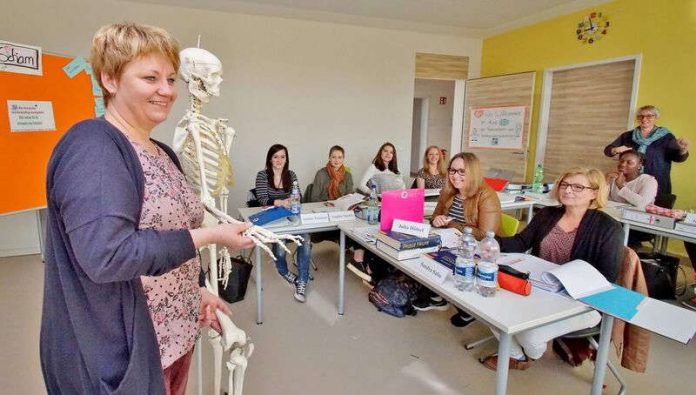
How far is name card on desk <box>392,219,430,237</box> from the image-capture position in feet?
6.50

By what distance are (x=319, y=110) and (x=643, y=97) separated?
11.4 ft

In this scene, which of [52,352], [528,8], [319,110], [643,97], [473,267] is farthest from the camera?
[319,110]

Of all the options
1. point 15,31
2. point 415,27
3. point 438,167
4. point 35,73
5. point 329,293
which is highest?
point 415,27

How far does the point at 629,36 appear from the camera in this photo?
3.87 m

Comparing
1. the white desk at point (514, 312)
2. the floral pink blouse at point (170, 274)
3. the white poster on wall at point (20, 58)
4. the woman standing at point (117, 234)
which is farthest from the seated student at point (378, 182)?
the white poster on wall at point (20, 58)

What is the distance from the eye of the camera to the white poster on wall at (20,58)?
2838 mm

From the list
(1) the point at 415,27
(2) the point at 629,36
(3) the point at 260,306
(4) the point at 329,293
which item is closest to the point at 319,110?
(1) the point at 415,27

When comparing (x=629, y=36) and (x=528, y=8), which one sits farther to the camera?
(x=528, y=8)

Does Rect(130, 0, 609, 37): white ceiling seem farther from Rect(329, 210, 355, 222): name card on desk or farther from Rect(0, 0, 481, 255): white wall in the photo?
Rect(329, 210, 355, 222): name card on desk

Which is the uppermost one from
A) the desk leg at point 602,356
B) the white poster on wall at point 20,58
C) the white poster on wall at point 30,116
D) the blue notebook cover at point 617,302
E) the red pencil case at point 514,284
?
the white poster on wall at point 20,58

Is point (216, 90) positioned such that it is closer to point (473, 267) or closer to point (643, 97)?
point (473, 267)

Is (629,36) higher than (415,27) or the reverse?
the reverse

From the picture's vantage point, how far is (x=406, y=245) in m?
1.88

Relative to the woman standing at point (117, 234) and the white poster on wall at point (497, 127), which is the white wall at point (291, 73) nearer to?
the white poster on wall at point (497, 127)
